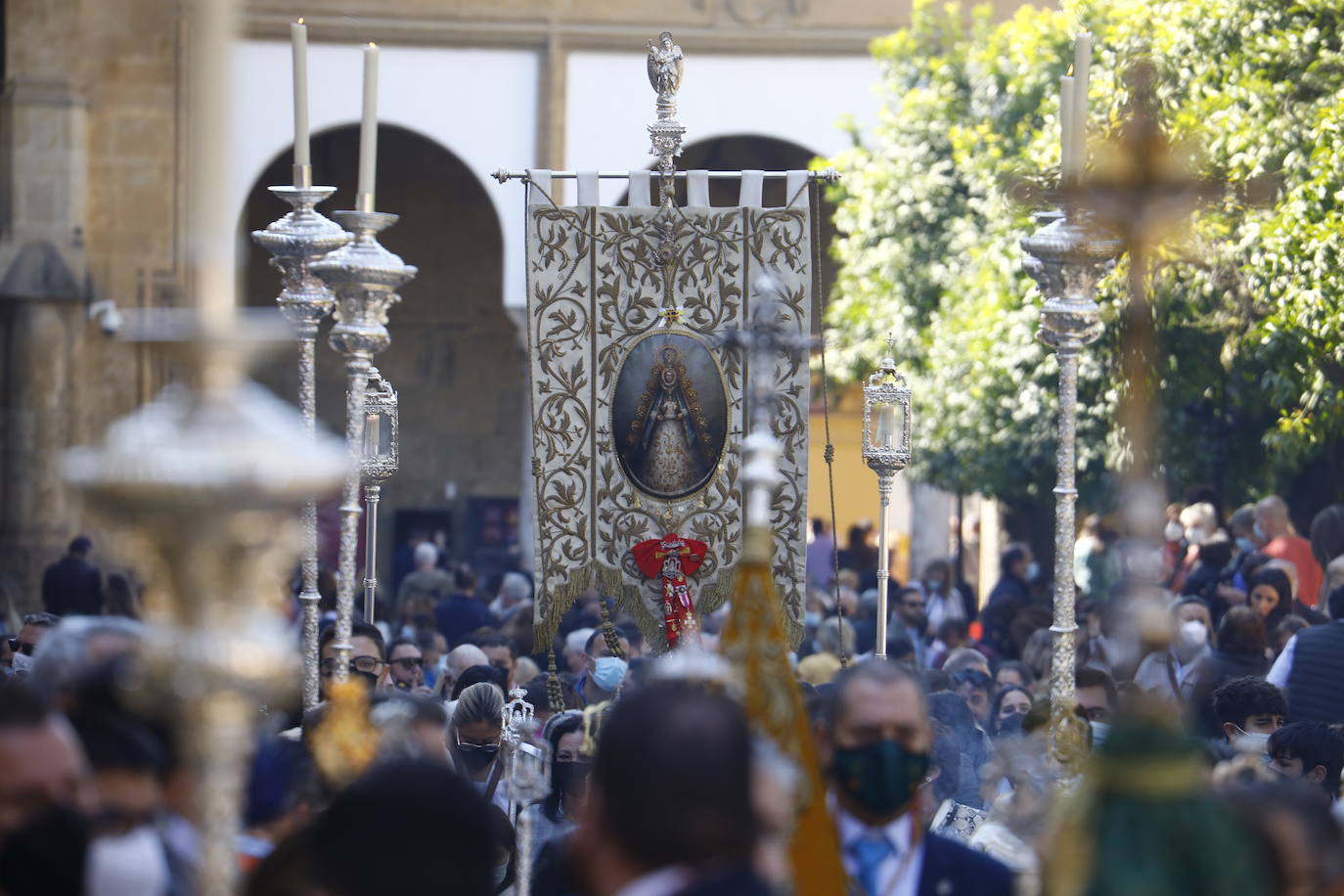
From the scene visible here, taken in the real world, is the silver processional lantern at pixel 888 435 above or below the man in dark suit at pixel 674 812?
above

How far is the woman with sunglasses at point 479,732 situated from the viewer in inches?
240

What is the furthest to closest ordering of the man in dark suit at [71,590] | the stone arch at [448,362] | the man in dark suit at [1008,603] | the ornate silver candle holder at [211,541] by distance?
1. the stone arch at [448,362]
2. the man in dark suit at [71,590]
3. the man in dark suit at [1008,603]
4. the ornate silver candle holder at [211,541]

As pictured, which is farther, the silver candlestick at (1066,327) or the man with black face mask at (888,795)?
the silver candlestick at (1066,327)

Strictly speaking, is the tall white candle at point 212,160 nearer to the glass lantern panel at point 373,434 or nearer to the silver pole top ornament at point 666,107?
the silver pole top ornament at point 666,107

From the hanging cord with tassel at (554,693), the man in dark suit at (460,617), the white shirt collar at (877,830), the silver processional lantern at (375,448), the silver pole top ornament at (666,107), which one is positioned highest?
the silver pole top ornament at (666,107)

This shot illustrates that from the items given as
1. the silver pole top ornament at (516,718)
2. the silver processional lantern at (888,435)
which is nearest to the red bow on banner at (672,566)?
the silver pole top ornament at (516,718)

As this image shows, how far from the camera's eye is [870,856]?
11.7 ft

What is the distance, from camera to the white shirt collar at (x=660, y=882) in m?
2.64

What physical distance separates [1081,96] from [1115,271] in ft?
10.9

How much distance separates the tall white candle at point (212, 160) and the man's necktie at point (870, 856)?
5.15 ft

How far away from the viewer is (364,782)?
9.45 ft

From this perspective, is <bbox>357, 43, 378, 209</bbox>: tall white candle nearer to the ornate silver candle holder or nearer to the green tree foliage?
the ornate silver candle holder

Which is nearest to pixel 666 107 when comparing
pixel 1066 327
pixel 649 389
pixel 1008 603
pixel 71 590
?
pixel 649 389

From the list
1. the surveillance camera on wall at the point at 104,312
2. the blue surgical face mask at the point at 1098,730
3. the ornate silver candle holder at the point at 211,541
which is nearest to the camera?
the ornate silver candle holder at the point at 211,541
